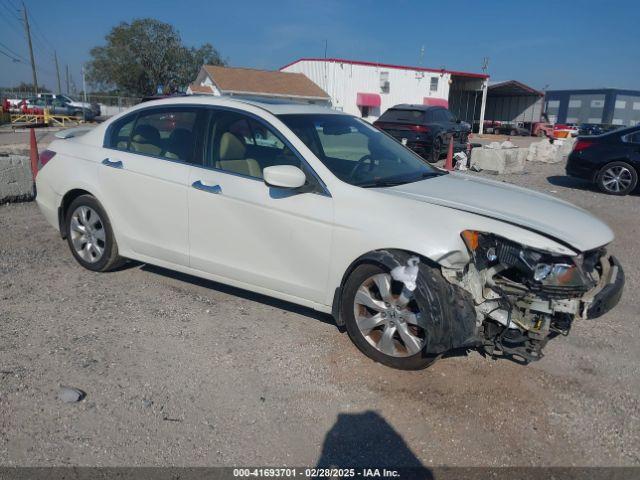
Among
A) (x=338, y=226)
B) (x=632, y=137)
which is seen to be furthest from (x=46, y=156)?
(x=632, y=137)

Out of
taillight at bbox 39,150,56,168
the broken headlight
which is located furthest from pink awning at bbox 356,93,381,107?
the broken headlight

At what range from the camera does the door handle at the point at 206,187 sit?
4.16 meters

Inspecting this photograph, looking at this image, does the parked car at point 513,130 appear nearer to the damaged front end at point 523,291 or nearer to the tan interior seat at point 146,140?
the tan interior seat at point 146,140

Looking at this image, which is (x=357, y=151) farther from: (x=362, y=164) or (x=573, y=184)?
(x=573, y=184)

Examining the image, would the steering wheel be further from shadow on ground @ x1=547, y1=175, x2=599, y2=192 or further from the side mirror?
shadow on ground @ x1=547, y1=175, x2=599, y2=192

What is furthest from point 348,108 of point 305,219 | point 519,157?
point 305,219

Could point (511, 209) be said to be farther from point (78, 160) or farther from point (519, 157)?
point (519, 157)

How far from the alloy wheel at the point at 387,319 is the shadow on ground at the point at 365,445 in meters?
0.54

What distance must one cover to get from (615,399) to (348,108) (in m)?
35.1

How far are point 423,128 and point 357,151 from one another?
36.5 ft

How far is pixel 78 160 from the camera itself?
507 centimetres

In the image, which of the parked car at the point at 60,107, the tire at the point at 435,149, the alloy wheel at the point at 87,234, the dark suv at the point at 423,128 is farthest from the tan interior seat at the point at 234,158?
the parked car at the point at 60,107

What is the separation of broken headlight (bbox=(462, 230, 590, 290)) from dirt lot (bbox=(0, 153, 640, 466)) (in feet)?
2.53

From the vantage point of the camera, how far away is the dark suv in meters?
15.1
